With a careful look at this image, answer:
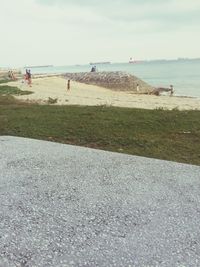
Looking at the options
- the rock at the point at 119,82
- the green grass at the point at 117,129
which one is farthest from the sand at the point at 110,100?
the rock at the point at 119,82

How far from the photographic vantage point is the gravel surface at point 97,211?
17.8 ft

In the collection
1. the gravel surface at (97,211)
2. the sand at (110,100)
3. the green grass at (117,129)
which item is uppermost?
the gravel surface at (97,211)

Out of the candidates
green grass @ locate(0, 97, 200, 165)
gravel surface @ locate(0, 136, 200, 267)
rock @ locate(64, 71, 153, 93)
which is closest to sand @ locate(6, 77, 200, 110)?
Answer: green grass @ locate(0, 97, 200, 165)

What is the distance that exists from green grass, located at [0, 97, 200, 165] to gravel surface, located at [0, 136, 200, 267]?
1506 millimetres

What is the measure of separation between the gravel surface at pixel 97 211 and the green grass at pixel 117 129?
1506 mm

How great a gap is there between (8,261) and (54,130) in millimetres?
9031

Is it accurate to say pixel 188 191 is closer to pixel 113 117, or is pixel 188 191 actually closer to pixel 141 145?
pixel 141 145

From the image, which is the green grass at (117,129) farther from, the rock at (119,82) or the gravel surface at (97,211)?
the rock at (119,82)

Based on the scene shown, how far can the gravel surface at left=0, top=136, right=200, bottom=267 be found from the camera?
5426 mm

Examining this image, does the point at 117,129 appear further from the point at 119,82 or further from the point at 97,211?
the point at 119,82

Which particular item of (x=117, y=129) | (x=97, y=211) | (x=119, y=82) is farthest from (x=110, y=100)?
(x=119, y=82)

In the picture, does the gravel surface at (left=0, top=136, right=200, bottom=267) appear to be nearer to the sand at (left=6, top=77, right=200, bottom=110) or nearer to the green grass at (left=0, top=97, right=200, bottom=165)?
the green grass at (left=0, top=97, right=200, bottom=165)

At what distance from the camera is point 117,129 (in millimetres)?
14086

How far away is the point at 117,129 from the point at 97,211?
24.0 feet
